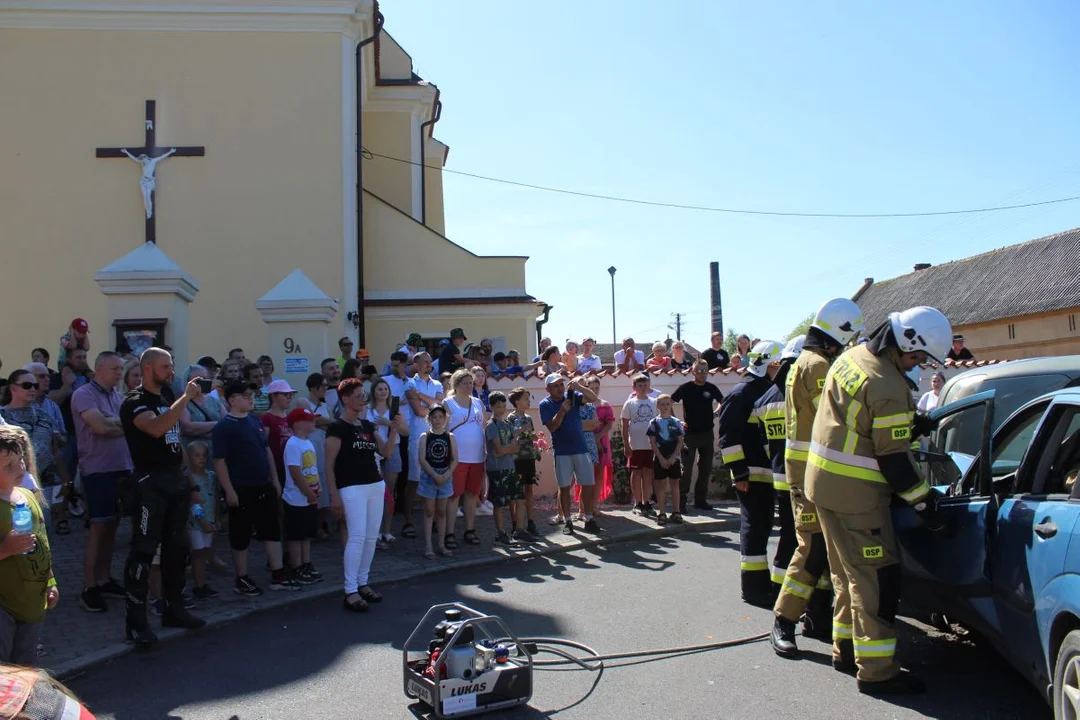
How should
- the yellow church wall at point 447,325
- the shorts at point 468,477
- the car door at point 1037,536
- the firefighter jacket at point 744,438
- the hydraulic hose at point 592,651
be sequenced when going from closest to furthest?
the car door at point 1037,536
the hydraulic hose at point 592,651
the firefighter jacket at point 744,438
the shorts at point 468,477
the yellow church wall at point 447,325

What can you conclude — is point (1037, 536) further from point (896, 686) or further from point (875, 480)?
point (896, 686)

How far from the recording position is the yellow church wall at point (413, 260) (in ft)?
65.1

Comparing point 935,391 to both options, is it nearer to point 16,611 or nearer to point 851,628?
point 851,628

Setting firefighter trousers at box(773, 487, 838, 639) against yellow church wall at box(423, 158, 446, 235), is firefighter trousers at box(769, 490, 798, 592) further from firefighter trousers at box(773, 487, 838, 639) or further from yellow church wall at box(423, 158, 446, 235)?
yellow church wall at box(423, 158, 446, 235)

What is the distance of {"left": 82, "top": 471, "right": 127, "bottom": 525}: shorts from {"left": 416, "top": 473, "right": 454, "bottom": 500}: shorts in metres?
3.07

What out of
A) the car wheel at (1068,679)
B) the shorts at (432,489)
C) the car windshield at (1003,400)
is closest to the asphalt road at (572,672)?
the car wheel at (1068,679)

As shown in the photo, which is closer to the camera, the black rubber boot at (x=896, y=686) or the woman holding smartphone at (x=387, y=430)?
the black rubber boot at (x=896, y=686)

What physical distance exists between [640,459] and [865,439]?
248 inches

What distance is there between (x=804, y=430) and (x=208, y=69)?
16.2 m

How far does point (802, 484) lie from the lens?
5848 millimetres

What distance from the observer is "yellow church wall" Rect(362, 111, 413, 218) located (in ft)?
76.4

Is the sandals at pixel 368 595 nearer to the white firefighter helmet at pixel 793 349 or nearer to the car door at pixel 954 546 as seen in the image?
the white firefighter helmet at pixel 793 349

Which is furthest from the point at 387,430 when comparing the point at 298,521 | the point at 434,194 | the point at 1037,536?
the point at 434,194

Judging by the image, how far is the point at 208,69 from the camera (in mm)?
18000
